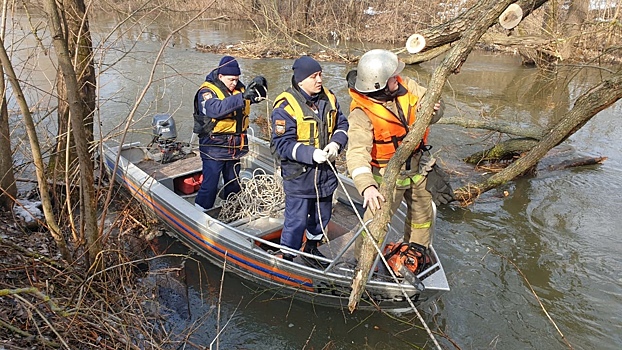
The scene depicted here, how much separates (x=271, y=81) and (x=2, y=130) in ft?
31.6

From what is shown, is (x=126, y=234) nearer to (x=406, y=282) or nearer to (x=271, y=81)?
(x=406, y=282)

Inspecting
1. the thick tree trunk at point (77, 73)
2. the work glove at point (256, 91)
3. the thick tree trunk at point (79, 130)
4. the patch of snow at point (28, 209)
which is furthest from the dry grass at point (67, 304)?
the work glove at point (256, 91)

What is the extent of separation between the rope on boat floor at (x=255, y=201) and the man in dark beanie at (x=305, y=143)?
81 centimetres

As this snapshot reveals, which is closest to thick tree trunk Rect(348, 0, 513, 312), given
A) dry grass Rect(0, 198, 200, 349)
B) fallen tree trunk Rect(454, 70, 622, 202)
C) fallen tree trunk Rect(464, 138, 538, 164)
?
dry grass Rect(0, 198, 200, 349)

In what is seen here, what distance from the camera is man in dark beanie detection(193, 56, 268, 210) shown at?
446 centimetres

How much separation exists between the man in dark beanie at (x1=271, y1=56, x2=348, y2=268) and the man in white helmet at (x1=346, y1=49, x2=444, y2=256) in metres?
0.34

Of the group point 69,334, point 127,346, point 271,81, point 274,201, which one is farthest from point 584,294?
point 271,81

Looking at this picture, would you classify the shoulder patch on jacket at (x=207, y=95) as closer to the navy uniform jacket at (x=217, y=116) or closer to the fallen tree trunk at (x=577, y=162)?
the navy uniform jacket at (x=217, y=116)

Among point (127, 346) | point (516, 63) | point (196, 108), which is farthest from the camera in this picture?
point (516, 63)

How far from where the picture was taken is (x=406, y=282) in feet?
12.1

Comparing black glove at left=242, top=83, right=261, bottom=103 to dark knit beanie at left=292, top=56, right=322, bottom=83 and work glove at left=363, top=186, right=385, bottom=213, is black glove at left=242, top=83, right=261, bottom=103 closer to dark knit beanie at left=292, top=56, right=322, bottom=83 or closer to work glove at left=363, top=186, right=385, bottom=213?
dark knit beanie at left=292, top=56, right=322, bottom=83

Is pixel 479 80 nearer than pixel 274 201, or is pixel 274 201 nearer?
pixel 274 201

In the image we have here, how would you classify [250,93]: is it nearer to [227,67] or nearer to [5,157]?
[227,67]

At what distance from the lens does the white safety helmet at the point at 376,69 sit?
3303 mm
